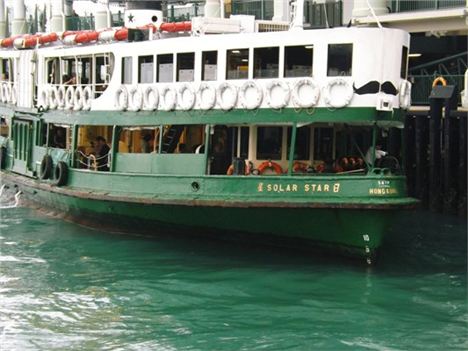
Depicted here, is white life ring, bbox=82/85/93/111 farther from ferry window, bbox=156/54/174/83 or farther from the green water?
the green water

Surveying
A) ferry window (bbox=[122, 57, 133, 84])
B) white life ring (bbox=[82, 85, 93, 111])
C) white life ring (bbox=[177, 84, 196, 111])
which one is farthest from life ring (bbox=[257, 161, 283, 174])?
white life ring (bbox=[82, 85, 93, 111])

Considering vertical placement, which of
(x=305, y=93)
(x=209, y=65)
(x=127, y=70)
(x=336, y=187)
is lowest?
(x=336, y=187)

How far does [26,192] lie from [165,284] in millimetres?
9069

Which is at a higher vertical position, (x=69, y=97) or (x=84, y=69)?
(x=84, y=69)

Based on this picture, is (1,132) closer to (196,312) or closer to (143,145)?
(143,145)

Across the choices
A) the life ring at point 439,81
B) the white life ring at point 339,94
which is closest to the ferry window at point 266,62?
the white life ring at point 339,94

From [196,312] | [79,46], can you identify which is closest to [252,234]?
[196,312]

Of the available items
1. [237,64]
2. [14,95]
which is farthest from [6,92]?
[237,64]

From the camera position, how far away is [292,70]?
17.1 meters

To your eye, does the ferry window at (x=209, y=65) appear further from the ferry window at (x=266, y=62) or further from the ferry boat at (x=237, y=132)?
the ferry window at (x=266, y=62)

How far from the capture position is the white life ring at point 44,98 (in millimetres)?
22483

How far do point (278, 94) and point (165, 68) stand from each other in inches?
115

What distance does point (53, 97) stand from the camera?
22297 millimetres

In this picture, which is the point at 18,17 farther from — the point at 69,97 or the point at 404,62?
the point at 404,62
